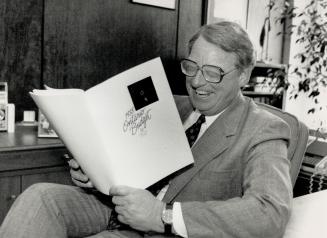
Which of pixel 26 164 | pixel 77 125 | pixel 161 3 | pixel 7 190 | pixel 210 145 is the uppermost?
pixel 161 3

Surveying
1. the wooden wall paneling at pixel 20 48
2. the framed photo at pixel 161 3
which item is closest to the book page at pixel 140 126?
the wooden wall paneling at pixel 20 48

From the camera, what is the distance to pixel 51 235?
1279mm

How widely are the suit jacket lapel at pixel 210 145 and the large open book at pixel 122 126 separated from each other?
0.09 metres

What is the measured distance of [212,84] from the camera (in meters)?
1.45

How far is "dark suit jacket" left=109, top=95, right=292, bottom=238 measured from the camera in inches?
39.5

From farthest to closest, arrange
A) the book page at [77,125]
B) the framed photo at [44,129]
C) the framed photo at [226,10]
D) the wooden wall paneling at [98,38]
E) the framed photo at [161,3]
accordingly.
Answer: the framed photo at [226,10], the framed photo at [161,3], the wooden wall paneling at [98,38], the framed photo at [44,129], the book page at [77,125]

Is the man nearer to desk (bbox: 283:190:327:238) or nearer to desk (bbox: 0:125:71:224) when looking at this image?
desk (bbox: 283:190:327:238)

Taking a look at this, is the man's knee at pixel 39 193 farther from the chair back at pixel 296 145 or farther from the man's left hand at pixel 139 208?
the chair back at pixel 296 145

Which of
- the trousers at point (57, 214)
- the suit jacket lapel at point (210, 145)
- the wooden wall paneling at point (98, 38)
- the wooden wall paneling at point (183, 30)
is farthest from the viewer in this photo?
the wooden wall paneling at point (183, 30)

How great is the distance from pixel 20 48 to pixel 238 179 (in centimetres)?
164

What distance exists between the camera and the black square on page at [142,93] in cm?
115

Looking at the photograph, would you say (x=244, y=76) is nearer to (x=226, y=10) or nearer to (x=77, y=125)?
(x=77, y=125)

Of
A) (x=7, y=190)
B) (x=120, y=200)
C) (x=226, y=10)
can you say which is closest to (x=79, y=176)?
(x=120, y=200)

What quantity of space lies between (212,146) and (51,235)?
0.61 meters
